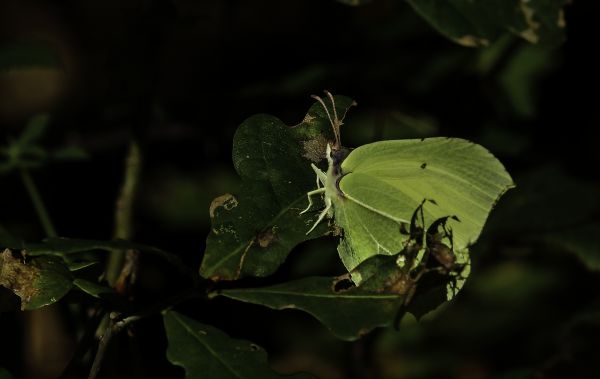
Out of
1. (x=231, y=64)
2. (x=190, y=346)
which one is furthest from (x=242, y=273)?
(x=231, y=64)

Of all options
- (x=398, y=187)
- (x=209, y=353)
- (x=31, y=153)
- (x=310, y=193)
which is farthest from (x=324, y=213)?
(x=31, y=153)

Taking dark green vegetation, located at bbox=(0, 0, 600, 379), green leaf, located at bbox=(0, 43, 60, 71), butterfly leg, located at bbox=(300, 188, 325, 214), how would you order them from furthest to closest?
1. green leaf, located at bbox=(0, 43, 60, 71)
2. butterfly leg, located at bbox=(300, 188, 325, 214)
3. dark green vegetation, located at bbox=(0, 0, 600, 379)

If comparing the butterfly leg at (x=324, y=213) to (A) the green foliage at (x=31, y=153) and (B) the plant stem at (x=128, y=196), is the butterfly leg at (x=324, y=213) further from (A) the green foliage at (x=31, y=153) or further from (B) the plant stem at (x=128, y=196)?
(A) the green foliage at (x=31, y=153)

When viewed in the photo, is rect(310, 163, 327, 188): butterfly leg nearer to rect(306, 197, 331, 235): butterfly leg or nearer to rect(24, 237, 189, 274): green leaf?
rect(306, 197, 331, 235): butterfly leg

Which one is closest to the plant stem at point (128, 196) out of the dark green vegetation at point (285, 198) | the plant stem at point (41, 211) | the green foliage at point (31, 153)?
the dark green vegetation at point (285, 198)

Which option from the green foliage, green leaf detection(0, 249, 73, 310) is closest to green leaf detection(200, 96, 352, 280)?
green leaf detection(0, 249, 73, 310)

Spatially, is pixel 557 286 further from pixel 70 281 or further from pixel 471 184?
pixel 70 281
